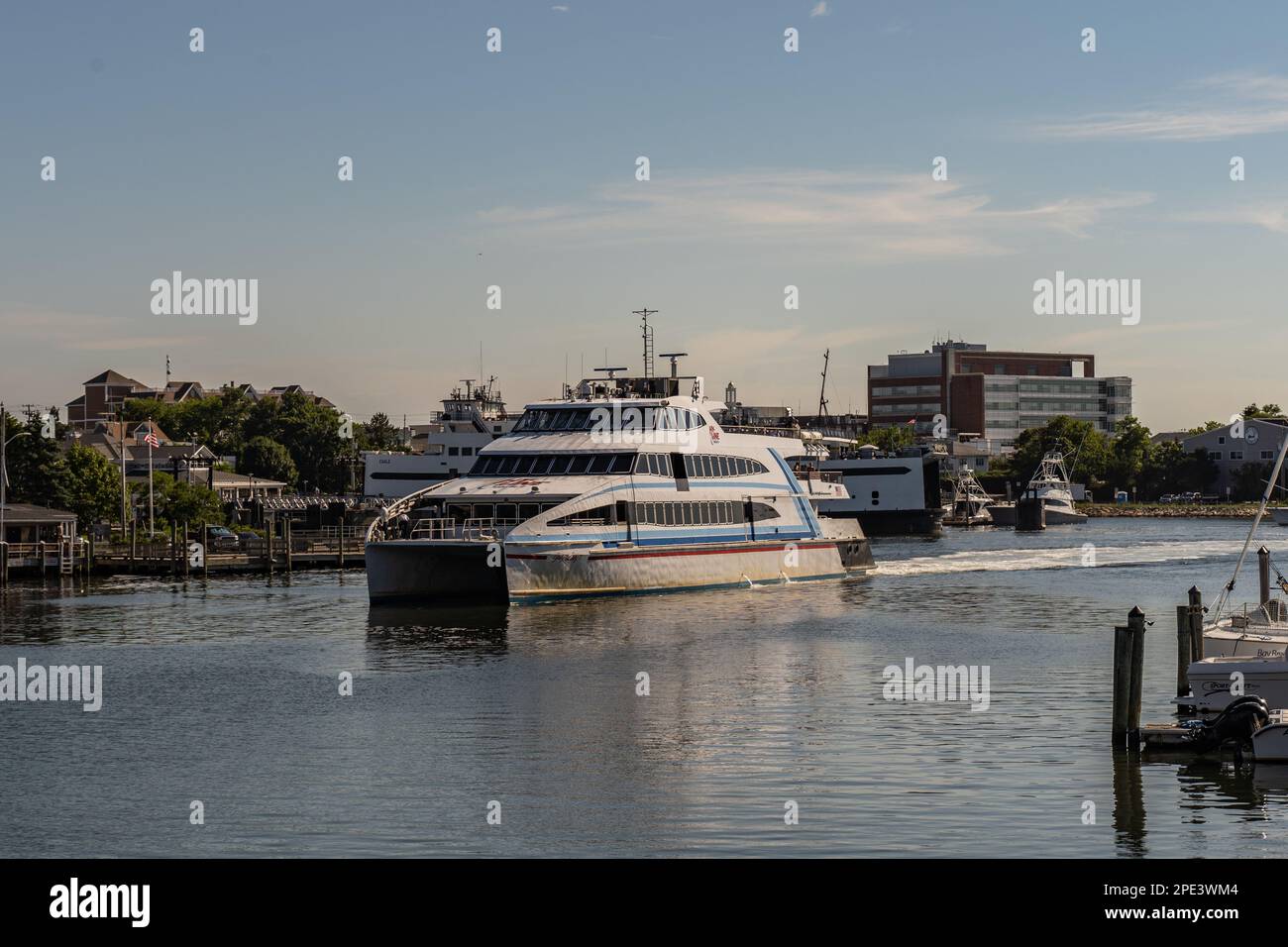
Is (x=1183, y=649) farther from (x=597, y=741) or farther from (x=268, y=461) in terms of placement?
(x=268, y=461)

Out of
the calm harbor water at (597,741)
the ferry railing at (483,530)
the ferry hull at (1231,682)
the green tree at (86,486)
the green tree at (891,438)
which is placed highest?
the green tree at (891,438)

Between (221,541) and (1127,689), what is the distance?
6780 centimetres

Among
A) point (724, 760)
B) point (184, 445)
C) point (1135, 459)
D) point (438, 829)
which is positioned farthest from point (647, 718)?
point (1135, 459)

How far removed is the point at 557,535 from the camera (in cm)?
5278

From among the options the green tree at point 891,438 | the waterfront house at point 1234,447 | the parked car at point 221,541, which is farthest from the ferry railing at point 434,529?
the waterfront house at point 1234,447

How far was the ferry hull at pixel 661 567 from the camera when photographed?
51.8 m

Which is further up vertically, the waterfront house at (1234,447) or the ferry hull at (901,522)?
the waterfront house at (1234,447)

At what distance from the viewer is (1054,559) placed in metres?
87.6

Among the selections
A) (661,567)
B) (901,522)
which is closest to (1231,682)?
(661,567)

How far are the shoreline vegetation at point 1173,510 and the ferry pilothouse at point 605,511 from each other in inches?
4408

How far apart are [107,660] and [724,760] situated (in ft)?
68.8

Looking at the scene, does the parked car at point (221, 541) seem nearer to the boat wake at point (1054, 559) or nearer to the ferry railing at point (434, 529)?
the ferry railing at point (434, 529)
